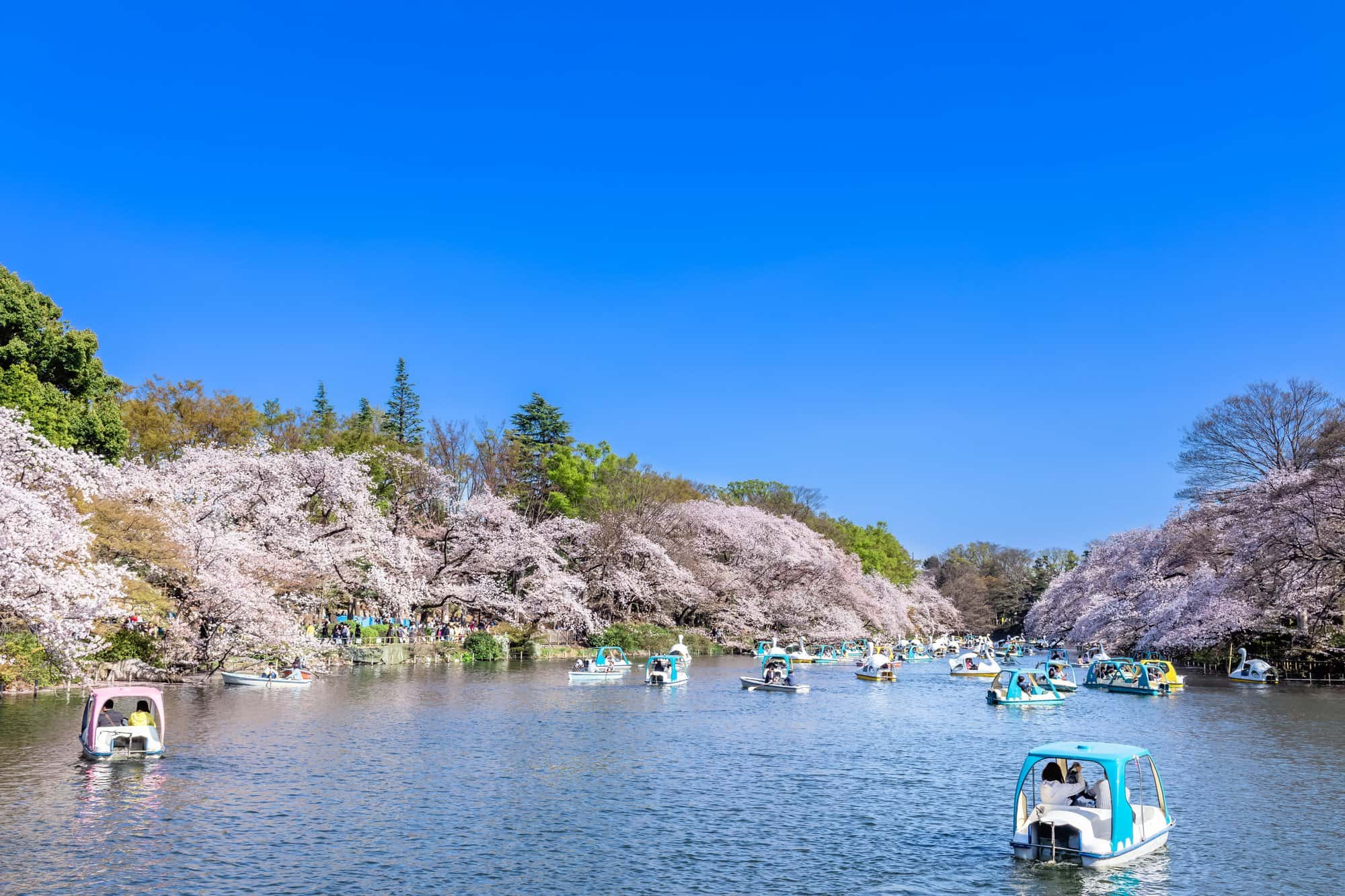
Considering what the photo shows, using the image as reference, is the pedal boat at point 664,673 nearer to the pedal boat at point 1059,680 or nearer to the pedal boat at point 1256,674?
the pedal boat at point 1059,680

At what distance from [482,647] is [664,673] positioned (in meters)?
17.6

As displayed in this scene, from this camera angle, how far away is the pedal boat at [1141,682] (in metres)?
52.8

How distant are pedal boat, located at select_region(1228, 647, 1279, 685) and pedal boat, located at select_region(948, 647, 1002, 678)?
16.0m

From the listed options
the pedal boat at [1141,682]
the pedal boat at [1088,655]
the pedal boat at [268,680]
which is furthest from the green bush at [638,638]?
the pedal boat at [1141,682]

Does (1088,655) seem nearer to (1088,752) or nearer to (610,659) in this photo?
(610,659)

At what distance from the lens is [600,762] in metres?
29.1

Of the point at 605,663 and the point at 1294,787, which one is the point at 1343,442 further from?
the point at 605,663

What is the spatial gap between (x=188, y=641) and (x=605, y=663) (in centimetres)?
2319

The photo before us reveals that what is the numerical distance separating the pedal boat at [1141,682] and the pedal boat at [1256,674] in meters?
5.89

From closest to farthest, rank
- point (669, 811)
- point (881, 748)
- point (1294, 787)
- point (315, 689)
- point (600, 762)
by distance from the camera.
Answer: point (669, 811) → point (1294, 787) → point (600, 762) → point (881, 748) → point (315, 689)

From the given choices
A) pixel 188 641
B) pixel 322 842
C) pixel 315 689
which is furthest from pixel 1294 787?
pixel 188 641

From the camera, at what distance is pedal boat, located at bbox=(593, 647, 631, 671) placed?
5916 centimetres

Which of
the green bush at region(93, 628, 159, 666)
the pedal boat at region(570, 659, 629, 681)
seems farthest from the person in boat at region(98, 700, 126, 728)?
the pedal boat at region(570, 659, 629, 681)

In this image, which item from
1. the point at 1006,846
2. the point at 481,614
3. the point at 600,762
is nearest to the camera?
the point at 1006,846
